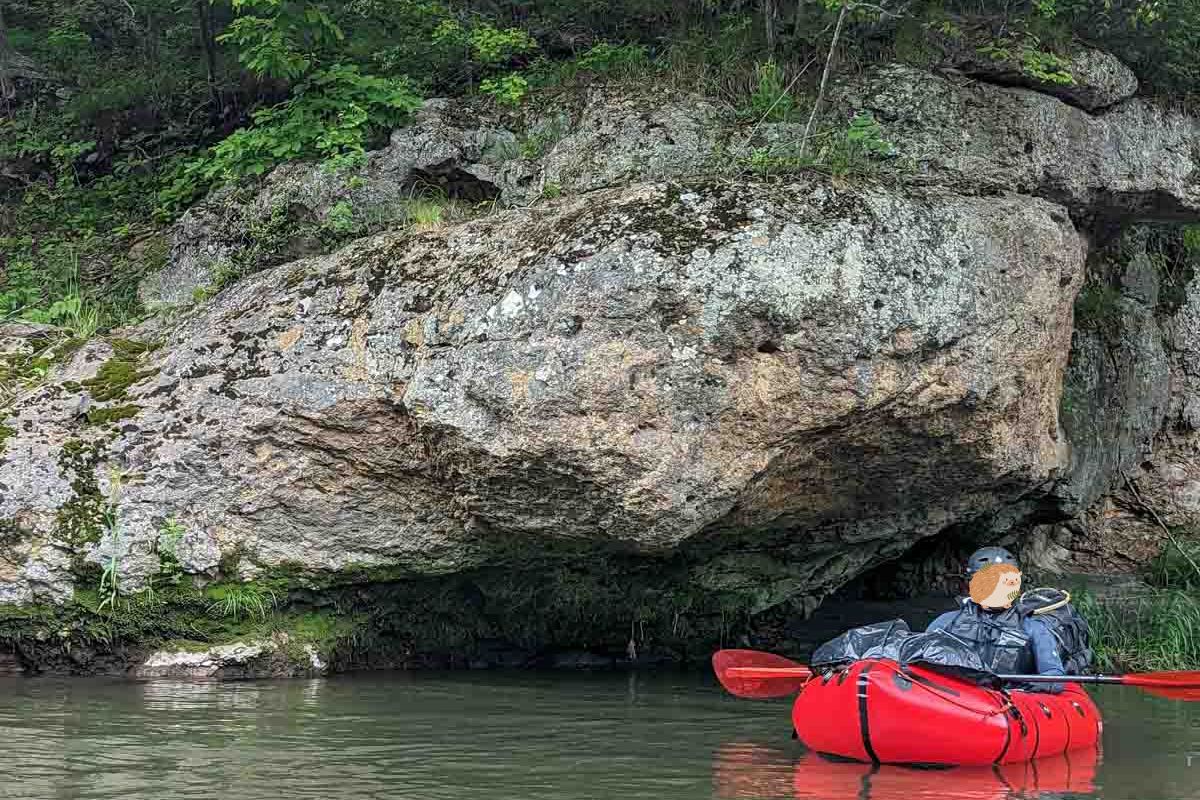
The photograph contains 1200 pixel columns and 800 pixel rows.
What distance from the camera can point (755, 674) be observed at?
7984mm

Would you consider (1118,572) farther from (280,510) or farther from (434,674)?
(280,510)

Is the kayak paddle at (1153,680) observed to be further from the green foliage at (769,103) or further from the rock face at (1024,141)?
the green foliage at (769,103)

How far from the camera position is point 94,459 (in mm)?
8969

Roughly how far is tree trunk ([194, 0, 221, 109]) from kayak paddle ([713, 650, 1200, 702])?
7441 mm

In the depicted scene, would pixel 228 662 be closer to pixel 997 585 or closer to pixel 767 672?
pixel 767 672

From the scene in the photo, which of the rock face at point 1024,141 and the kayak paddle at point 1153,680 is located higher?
the rock face at point 1024,141

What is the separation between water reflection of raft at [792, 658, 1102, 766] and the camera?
652 centimetres

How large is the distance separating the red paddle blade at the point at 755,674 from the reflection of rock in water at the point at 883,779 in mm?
842

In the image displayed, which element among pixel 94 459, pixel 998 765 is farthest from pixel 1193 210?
pixel 94 459

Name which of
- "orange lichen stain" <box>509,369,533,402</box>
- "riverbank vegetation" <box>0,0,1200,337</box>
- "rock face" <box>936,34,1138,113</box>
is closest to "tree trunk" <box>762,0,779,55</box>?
"riverbank vegetation" <box>0,0,1200,337</box>

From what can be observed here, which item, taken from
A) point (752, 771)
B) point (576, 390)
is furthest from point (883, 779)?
point (576, 390)

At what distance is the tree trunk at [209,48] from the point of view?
12172mm

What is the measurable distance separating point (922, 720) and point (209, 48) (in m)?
9.03

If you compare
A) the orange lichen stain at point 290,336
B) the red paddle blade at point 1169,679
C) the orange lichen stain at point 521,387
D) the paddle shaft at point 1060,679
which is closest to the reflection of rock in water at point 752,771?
the paddle shaft at point 1060,679
